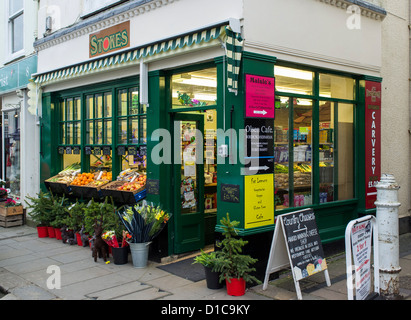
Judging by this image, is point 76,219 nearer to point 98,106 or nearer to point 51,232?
point 51,232

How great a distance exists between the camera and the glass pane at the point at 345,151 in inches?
317

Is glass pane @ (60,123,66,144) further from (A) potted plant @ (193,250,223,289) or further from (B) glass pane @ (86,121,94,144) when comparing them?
(A) potted plant @ (193,250,223,289)

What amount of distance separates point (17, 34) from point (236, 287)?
10.8m

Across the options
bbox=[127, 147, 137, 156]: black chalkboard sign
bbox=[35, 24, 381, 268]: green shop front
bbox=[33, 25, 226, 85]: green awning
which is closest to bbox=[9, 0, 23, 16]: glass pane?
bbox=[33, 25, 226, 85]: green awning

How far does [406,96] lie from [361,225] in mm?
5434

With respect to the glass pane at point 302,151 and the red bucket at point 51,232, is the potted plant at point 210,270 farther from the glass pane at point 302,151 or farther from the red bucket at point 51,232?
the red bucket at point 51,232

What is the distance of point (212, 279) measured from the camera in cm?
592

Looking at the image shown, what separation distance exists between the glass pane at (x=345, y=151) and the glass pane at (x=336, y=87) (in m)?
0.20

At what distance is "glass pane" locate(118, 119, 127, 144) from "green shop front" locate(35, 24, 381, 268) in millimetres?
32

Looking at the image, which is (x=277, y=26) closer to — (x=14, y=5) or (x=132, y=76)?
(x=132, y=76)

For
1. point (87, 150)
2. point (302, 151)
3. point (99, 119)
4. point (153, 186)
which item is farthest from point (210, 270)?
point (87, 150)

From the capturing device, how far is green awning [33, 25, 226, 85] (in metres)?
6.25

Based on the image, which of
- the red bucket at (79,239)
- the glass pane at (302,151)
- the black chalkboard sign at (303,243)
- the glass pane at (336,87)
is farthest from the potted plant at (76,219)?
Answer: the glass pane at (336,87)

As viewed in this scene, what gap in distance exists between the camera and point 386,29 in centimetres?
884
